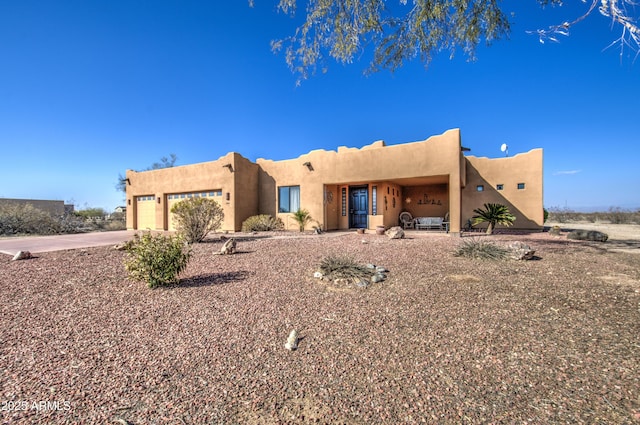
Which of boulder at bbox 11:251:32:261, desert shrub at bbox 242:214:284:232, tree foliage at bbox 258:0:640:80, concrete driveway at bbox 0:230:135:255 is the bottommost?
concrete driveway at bbox 0:230:135:255

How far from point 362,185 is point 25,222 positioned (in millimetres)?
19180

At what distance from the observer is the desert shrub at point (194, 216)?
9945 millimetres

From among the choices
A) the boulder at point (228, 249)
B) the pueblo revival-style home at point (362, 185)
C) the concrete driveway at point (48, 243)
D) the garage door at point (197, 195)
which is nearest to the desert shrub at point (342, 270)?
the boulder at point (228, 249)

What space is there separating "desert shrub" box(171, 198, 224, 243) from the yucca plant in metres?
4.33

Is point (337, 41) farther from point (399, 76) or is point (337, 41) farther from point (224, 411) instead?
point (224, 411)

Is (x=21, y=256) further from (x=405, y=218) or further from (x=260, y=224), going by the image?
(x=405, y=218)

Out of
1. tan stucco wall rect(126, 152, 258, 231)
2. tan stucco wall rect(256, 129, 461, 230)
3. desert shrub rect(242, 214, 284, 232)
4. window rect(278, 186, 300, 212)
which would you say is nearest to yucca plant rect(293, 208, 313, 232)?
tan stucco wall rect(256, 129, 461, 230)

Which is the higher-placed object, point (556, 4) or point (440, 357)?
point (556, 4)

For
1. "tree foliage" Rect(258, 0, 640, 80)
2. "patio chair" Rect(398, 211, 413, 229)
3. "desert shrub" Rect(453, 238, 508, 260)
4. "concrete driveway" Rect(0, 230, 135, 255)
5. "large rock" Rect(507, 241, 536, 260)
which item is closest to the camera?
"tree foliage" Rect(258, 0, 640, 80)

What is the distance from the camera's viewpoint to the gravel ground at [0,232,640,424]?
2.01 m

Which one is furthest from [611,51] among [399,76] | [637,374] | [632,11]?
[637,374]

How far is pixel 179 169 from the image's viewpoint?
16.7 meters

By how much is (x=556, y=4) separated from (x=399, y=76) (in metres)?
3.45

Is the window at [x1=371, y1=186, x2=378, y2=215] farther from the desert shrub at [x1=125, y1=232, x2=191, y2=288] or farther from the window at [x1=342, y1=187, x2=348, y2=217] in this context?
the desert shrub at [x1=125, y1=232, x2=191, y2=288]
